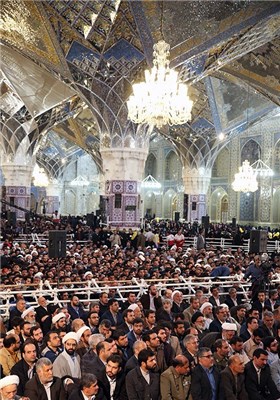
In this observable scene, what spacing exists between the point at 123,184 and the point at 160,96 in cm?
503

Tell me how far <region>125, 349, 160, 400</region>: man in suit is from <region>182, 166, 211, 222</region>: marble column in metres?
18.9

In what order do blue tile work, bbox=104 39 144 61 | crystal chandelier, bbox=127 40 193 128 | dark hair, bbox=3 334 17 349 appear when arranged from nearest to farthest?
1. dark hair, bbox=3 334 17 349
2. crystal chandelier, bbox=127 40 193 128
3. blue tile work, bbox=104 39 144 61

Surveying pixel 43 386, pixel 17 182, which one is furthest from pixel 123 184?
pixel 43 386

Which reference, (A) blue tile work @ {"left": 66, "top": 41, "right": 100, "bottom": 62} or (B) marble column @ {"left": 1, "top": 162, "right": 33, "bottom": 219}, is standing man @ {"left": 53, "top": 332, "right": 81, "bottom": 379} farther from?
(B) marble column @ {"left": 1, "top": 162, "right": 33, "bottom": 219}

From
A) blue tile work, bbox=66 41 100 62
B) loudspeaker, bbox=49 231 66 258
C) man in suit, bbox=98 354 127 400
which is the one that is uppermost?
blue tile work, bbox=66 41 100 62

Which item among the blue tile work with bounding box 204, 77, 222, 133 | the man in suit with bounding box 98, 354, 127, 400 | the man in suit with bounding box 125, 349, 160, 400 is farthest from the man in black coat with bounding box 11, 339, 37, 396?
the blue tile work with bounding box 204, 77, 222, 133

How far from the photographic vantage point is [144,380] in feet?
13.1

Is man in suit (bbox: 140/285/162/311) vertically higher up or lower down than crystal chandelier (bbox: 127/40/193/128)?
lower down

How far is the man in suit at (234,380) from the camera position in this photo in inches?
158

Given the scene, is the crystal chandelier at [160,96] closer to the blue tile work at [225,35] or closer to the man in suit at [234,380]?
the blue tile work at [225,35]

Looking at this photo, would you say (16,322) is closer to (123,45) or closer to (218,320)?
(218,320)

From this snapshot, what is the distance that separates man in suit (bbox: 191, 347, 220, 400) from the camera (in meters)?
3.95

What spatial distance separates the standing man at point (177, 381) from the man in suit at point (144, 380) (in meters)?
0.06

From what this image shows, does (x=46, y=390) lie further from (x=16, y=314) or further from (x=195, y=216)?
(x=195, y=216)
